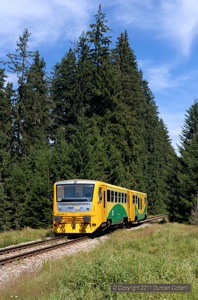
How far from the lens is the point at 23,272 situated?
1091cm

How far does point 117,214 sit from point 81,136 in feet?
34.9

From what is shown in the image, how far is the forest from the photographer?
3288 centimetres

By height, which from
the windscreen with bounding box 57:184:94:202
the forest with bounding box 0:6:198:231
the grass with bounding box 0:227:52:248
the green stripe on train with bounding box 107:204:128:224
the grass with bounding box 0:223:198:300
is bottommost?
the grass with bounding box 0:223:198:300

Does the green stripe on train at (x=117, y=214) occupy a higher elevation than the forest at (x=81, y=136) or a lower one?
lower

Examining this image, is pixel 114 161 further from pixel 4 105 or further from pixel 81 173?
pixel 4 105

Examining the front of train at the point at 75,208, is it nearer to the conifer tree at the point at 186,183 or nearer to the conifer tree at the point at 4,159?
the conifer tree at the point at 186,183

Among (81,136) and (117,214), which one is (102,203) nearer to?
(117,214)

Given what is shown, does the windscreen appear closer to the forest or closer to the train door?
the train door

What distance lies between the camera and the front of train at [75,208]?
62.3 feet

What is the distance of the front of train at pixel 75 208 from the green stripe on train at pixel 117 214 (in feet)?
8.90

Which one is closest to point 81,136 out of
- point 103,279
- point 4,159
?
point 4,159

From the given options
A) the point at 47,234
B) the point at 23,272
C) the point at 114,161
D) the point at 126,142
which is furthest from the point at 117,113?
the point at 23,272

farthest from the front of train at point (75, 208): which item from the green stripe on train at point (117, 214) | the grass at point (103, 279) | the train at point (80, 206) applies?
the grass at point (103, 279)

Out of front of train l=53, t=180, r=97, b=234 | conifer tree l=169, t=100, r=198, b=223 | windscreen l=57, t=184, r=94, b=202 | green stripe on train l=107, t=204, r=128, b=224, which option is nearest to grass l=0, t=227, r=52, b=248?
front of train l=53, t=180, r=97, b=234
